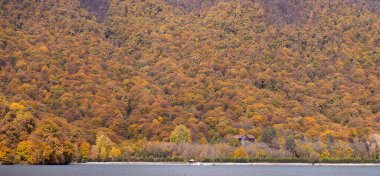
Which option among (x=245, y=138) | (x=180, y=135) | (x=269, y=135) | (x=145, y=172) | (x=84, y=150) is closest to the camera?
Result: (x=145, y=172)

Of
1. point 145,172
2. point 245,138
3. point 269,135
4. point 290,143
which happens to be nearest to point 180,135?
point 245,138

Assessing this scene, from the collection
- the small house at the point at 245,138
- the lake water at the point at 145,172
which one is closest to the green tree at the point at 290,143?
the small house at the point at 245,138

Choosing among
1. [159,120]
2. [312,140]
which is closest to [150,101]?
[159,120]

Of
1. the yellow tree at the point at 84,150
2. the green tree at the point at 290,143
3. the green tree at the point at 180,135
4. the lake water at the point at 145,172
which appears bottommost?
the lake water at the point at 145,172

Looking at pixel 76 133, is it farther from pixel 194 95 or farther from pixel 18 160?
pixel 194 95

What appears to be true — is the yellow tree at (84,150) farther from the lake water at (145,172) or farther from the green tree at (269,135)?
the green tree at (269,135)

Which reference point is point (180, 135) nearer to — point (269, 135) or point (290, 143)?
point (269, 135)

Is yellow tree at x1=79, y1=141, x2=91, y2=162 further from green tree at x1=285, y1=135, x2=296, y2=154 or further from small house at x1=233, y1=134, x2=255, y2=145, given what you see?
green tree at x1=285, y1=135, x2=296, y2=154

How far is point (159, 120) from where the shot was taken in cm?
17812

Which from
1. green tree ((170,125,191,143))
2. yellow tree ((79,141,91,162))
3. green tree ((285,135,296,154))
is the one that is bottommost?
yellow tree ((79,141,91,162))

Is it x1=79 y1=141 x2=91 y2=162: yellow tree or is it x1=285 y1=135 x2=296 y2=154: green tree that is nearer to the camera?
x1=79 y1=141 x2=91 y2=162: yellow tree

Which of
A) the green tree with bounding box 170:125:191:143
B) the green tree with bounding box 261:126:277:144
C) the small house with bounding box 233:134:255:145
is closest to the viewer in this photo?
the green tree with bounding box 170:125:191:143

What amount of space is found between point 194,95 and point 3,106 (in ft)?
205

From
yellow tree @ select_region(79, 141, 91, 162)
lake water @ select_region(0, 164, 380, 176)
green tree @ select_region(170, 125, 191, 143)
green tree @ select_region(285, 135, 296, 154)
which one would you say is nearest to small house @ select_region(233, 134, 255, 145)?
green tree @ select_region(285, 135, 296, 154)
